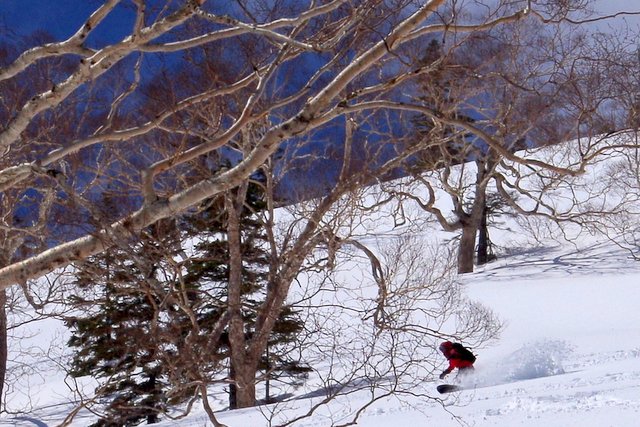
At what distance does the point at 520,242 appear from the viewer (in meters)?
28.5

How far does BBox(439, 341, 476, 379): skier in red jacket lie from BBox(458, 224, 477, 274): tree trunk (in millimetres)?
12504

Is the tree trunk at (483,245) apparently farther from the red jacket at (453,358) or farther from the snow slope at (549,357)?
the red jacket at (453,358)

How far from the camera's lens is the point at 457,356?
11461 millimetres

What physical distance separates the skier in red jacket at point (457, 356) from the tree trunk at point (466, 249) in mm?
12504

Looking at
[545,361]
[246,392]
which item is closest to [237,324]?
[246,392]

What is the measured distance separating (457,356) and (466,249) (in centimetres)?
1325

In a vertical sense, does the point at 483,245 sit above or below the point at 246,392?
above

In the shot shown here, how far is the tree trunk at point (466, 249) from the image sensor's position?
24073mm

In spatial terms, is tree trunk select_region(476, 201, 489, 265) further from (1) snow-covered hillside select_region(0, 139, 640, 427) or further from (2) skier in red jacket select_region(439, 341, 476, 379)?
(2) skier in red jacket select_region(439, 341, 476, 379)

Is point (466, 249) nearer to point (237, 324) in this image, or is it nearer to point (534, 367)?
point (534, 367)

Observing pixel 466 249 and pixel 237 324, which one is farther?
pixel 466 249

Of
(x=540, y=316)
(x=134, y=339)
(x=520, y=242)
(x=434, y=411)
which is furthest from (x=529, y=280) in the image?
(x=134, y=339)

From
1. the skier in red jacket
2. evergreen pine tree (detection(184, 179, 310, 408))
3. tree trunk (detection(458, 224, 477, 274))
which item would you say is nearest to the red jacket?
the skier in red jacket

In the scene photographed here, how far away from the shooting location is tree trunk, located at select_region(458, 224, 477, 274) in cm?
2407
